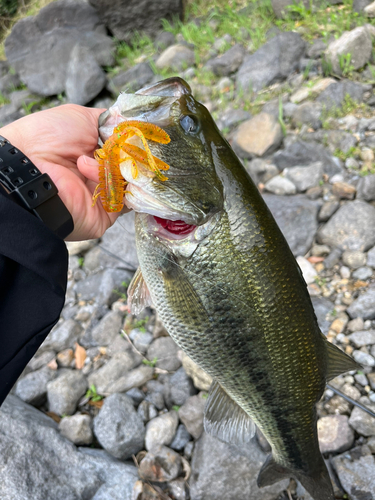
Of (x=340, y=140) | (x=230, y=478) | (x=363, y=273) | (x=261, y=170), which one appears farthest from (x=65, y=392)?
(x=340, y=140)

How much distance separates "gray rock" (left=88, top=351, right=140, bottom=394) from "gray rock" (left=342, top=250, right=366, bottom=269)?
86.9 inches

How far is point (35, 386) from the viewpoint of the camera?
11.7 feet

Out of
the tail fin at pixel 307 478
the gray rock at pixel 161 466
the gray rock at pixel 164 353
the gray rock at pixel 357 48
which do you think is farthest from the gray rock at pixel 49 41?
the tail fin at pixel 307 478

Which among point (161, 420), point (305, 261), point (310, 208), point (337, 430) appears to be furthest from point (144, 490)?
point (310, 208)

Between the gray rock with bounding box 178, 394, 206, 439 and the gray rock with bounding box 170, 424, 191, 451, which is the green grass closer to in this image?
the gray rock with bounding box 178, 394, 206, 439

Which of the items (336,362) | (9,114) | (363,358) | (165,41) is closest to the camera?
(336,362)

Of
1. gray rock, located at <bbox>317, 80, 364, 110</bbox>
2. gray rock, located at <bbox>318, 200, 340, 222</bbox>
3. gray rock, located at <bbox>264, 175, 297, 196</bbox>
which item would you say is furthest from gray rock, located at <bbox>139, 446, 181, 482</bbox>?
gray rock, located at <bbox>317, 80, 364, 110</bbox>

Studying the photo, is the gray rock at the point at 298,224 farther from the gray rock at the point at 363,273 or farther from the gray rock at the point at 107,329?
the gray rock at the point at 107,329

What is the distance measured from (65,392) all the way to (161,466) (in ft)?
3.55

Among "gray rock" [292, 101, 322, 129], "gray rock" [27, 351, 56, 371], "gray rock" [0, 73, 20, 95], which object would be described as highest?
"gray rock" [0, 73, 20, 95]

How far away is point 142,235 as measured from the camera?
77.2 inches

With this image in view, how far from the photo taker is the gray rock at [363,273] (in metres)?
3.54

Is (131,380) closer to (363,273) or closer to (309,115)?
(363,273)

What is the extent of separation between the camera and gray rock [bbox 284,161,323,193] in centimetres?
434
